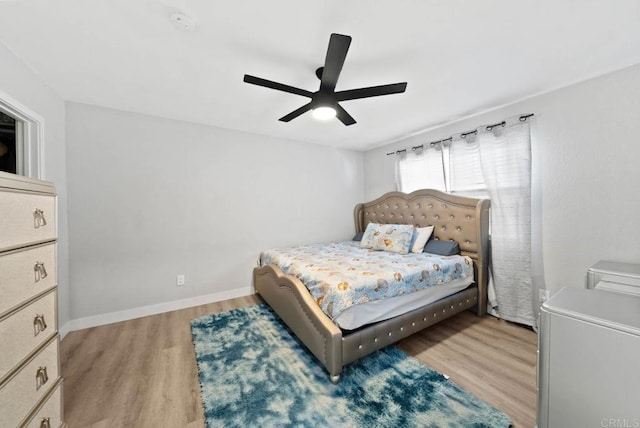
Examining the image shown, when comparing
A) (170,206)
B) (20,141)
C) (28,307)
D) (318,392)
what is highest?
(20,141)

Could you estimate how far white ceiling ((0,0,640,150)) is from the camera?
1.32m

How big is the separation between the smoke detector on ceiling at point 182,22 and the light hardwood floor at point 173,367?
7.63 ft

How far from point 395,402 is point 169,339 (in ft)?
6.72

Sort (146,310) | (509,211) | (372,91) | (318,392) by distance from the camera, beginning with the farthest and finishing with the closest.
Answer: (146,310) < (509,211) < (372,91) < (318,392)

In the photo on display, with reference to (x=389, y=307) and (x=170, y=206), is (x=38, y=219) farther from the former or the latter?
(x=389, y=307)

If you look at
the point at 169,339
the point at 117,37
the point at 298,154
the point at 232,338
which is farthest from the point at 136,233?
the point at 298,154

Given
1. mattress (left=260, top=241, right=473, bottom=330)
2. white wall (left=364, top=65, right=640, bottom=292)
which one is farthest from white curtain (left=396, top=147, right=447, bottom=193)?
mattress (left=260, top=241, right=473, bottom=330)

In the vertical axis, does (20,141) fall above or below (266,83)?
below

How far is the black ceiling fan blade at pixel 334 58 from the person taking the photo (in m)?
1.26

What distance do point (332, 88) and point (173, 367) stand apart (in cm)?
Answer: 245

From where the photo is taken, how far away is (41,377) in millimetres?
1112

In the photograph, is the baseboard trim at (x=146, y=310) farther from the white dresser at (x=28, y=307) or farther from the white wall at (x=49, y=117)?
the white dresser at (x=28, y=307)

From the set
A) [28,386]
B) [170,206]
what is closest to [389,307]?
[28,386]

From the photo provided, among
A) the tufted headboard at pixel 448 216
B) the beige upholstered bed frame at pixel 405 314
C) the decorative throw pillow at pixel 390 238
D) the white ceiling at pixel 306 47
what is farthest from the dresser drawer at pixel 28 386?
the tufted headboard at pixel 448 216
